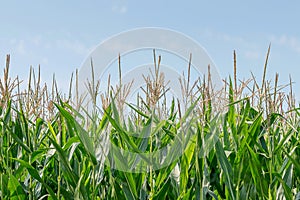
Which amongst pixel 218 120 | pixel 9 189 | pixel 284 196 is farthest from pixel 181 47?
pixel 9 189

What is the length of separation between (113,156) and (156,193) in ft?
0.83

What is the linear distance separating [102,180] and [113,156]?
24cm

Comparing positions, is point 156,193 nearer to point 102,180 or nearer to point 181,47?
point 102,180

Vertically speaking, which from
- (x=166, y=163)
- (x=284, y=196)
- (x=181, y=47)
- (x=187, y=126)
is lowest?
(x=284, y=196)

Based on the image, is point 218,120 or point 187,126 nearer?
point 187,126

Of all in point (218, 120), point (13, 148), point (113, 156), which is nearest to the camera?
Result: point (113, 156)

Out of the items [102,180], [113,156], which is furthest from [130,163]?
[102,180]

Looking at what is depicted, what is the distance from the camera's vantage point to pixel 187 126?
1.91 metres

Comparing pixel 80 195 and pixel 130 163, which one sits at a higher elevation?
pixel 130 163

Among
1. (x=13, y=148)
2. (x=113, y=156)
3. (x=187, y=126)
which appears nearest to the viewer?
(x=113, y=156)

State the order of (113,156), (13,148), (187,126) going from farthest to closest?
(13,148)
(187,126)
(113,156)

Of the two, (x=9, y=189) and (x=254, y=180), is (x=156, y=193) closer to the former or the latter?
(x=254, y=180)

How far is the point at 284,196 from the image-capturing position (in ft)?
6.08

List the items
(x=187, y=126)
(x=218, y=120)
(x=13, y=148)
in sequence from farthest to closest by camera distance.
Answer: (x=13, y=148), (x=218, y=120), (x=187, y=126)
